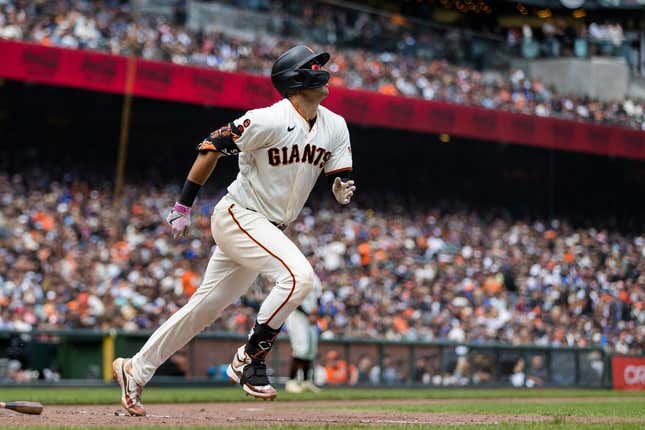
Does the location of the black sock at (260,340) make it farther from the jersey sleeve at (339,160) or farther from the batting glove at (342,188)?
the jersey sleeve at (339,160)

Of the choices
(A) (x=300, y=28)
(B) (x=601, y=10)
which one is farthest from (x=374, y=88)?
(B) (x=601, y=10)

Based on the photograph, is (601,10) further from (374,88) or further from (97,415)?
(97,415)

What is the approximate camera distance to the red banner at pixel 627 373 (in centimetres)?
1869

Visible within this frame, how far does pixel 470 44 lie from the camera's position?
29500mm

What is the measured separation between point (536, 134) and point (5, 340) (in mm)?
17159

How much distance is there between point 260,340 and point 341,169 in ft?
3.88

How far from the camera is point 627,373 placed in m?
18.8

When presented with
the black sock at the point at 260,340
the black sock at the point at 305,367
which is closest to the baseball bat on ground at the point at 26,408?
the black sock at the point at 260,340

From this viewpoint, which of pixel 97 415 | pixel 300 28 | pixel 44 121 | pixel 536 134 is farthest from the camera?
pixel 536 134

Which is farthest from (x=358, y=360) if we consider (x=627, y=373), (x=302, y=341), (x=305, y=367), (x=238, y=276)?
(x=238, y=276)

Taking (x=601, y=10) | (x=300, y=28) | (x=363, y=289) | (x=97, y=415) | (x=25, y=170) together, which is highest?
(x=601, y=10)

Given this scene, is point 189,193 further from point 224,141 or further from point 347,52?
point 347,52

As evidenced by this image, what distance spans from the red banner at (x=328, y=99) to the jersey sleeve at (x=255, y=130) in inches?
594

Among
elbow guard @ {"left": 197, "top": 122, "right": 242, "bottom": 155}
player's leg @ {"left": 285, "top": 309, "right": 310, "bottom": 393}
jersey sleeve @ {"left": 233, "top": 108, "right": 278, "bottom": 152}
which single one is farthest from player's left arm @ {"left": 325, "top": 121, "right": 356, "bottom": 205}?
player's leg @ {"left": 285, "top": 309, "right": 310, "bottom": 393}
